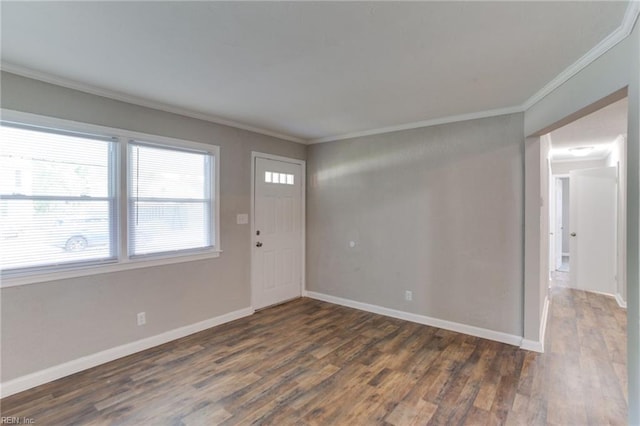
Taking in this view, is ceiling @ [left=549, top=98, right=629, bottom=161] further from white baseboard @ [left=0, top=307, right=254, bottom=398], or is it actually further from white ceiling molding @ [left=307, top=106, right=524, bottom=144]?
white baseboard @ [left=0, top=307, right=254, bottom=398]

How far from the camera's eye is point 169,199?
340 cm

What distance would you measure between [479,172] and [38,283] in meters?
4.35

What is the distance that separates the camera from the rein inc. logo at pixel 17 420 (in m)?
2.09

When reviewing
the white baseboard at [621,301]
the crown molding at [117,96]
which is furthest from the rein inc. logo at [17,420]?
the white baseboard at [621,301]

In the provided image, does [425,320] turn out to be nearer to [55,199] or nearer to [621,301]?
[621,301]

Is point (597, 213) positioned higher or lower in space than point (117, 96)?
lower

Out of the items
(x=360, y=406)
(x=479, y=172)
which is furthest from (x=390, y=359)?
(x=479, y=172)

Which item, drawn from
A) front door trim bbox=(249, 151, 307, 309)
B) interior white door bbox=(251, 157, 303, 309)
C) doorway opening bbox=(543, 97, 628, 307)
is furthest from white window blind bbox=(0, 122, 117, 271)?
doorway opening bbox=(543, 97, 628, 307)

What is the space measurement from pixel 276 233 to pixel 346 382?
2.51 m

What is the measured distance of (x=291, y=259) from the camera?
4.93m

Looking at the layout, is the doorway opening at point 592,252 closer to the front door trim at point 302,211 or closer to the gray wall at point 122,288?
the front door trim at point 302,211

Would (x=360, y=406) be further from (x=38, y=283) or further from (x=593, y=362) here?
(x=38, y=283)

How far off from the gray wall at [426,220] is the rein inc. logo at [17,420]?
136 inches

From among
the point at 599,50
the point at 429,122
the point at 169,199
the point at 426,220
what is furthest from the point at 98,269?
the point at 599,50
